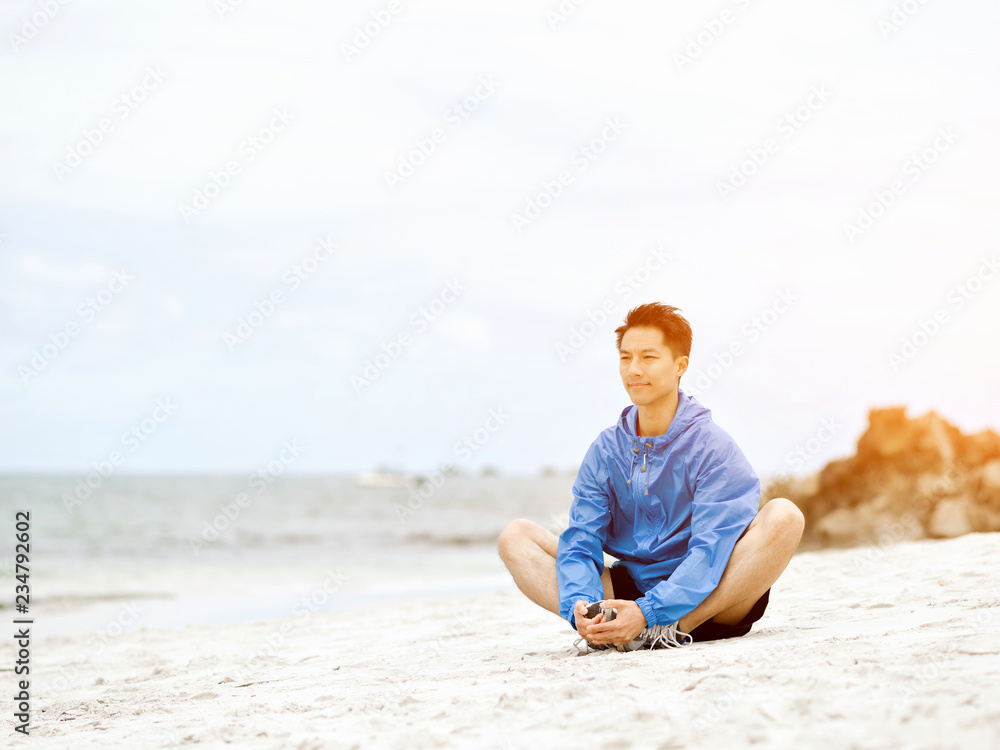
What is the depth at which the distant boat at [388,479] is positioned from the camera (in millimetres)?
54844

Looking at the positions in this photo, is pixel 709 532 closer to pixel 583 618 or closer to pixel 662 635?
pixel 662 635

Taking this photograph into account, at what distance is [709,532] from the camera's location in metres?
3.29

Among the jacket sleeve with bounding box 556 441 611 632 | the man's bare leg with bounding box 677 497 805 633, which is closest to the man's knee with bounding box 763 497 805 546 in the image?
the man's bare leg with bounding box 677 497 805 633

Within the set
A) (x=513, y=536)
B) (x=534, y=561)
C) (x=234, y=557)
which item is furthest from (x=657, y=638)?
(x=234, y=557)

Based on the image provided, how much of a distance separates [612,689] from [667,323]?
1.58 metres

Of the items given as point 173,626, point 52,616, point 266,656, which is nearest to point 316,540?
point 52,616

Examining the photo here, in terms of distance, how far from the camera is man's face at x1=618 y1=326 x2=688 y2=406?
3482 mm

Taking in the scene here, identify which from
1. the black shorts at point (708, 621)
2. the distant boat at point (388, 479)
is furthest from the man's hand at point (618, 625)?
the distant boat at point (388, 479)

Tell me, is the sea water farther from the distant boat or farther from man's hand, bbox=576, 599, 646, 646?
the distant boat

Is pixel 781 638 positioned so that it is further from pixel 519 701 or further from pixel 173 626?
pixel 173 626

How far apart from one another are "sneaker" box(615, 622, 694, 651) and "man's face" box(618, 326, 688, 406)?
938 mm

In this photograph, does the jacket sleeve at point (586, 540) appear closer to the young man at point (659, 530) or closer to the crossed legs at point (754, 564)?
the young man at point (659, 530)

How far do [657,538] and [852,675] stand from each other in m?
1.14

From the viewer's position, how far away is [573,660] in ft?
10.8
